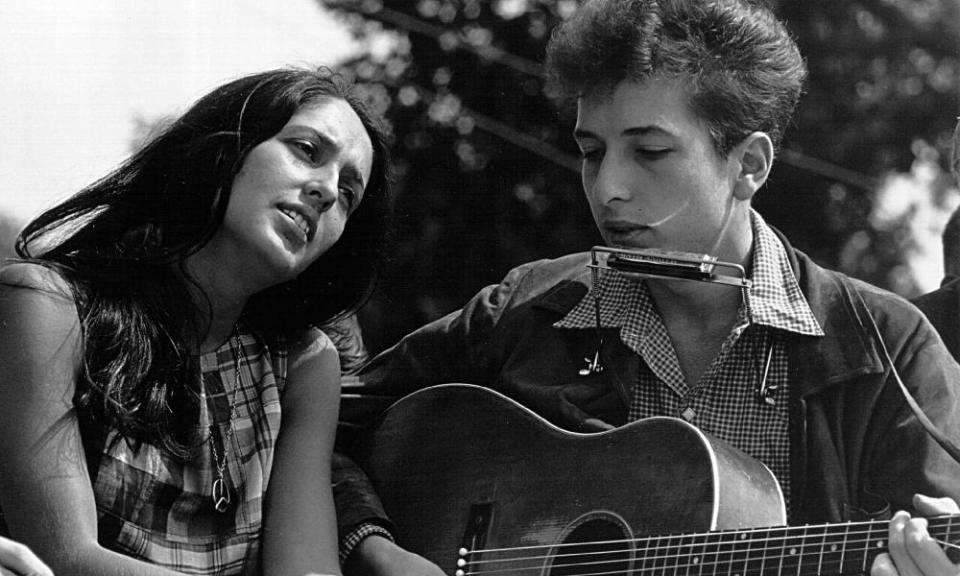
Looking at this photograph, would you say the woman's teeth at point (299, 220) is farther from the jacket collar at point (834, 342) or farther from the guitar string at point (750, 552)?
the jacket collar at point (834, 342)

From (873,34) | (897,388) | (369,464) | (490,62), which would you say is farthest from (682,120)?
(873,34)

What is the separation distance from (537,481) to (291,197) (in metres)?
0.57

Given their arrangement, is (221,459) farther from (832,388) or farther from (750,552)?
(832,388)

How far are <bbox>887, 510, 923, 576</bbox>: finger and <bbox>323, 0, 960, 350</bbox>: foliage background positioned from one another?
1590mm

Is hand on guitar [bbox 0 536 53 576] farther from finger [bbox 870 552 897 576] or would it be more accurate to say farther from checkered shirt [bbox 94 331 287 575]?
finger [bbox 870 552 897 576]

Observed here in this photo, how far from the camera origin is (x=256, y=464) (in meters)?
1.86

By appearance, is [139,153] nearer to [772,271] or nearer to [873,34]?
[772,271]

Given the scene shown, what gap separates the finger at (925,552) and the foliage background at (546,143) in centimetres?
161

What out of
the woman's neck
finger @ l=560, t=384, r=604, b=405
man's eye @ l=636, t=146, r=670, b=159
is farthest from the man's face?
the woman's neck

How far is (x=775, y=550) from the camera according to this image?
1558mm

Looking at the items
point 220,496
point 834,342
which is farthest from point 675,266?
point 220,496

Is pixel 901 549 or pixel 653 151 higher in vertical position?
pixel 653 151

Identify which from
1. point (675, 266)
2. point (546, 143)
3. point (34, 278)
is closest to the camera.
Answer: point (34, 278)

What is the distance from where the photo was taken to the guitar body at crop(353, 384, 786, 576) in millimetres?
1661
